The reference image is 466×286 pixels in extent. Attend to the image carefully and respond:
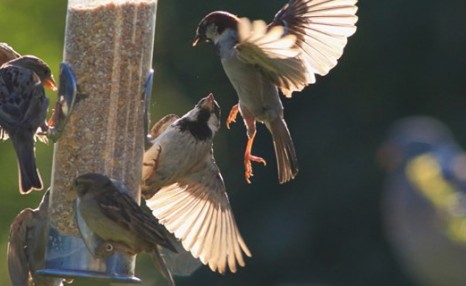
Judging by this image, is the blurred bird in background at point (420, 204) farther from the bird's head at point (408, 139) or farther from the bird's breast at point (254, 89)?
the bird's breast at point (254, 89)

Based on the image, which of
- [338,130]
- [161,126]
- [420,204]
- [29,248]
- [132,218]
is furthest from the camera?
[338,130]

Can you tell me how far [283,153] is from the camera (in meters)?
7.04

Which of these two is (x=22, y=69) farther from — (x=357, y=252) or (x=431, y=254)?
(x=357, y=252)

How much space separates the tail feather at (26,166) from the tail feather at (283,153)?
1.05 meters

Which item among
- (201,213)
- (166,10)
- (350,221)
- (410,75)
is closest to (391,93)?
(410,75)

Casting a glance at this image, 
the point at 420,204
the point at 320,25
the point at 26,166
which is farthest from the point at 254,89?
the point at 420,204

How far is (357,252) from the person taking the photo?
13.1m

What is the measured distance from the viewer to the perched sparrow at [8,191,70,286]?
6.43 m

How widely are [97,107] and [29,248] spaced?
0.65m

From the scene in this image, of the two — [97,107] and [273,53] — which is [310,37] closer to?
Result: [273,53]

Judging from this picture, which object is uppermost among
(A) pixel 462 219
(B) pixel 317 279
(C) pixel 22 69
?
(C) pixel 22 69

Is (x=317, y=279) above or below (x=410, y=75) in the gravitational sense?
below

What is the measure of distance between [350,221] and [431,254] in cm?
157

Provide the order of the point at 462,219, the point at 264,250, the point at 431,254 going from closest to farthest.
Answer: the point at 462,219 < the point at 431,254 < the point at 264,250
